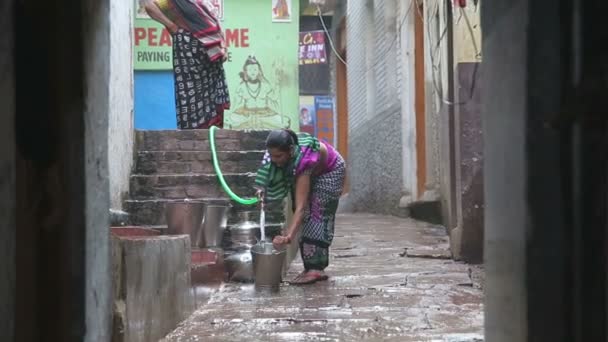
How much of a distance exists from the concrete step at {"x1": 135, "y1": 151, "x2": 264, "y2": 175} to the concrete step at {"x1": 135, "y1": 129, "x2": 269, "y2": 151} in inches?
5.0

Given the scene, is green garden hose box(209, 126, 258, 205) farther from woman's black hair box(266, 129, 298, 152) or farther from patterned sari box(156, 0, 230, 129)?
woman's black hair box(266, 129, 298, 152)

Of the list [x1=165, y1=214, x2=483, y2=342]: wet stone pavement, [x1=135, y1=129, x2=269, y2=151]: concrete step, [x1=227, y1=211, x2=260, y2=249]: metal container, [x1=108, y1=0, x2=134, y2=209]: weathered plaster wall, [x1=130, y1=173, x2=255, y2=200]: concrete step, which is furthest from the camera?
[x1=135, y1=129, x2=269, y2=151]: concrete step

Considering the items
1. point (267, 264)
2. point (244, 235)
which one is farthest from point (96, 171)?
point (244, 235)

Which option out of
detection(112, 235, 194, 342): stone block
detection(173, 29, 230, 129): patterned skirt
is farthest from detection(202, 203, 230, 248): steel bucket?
detection(173, 29, 230, 129): patterned skirt

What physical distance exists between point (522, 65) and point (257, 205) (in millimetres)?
4879

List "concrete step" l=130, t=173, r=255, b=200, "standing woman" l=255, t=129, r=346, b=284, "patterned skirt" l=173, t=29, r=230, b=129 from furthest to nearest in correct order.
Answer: "patterned skirt" l=173, t=29, r=230, b=129 < "concrete step" l=130, t=173, r=255, b=200 < "standing woman" l=255, t=129, r=346, b=284

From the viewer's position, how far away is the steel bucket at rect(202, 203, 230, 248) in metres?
5.77

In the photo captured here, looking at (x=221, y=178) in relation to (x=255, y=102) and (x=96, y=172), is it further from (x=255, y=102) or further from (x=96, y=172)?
(x=255, y=102)

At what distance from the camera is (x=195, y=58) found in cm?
770

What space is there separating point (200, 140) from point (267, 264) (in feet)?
8.91

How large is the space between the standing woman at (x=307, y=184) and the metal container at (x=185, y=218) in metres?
0.55

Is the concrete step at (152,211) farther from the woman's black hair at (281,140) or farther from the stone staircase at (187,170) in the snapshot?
the woman's black hair at (281,140)

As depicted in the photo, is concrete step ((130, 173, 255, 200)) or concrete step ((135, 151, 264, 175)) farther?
concrete step ((135, 151, 264, 175))

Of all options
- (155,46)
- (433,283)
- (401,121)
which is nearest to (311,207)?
(433,283)
